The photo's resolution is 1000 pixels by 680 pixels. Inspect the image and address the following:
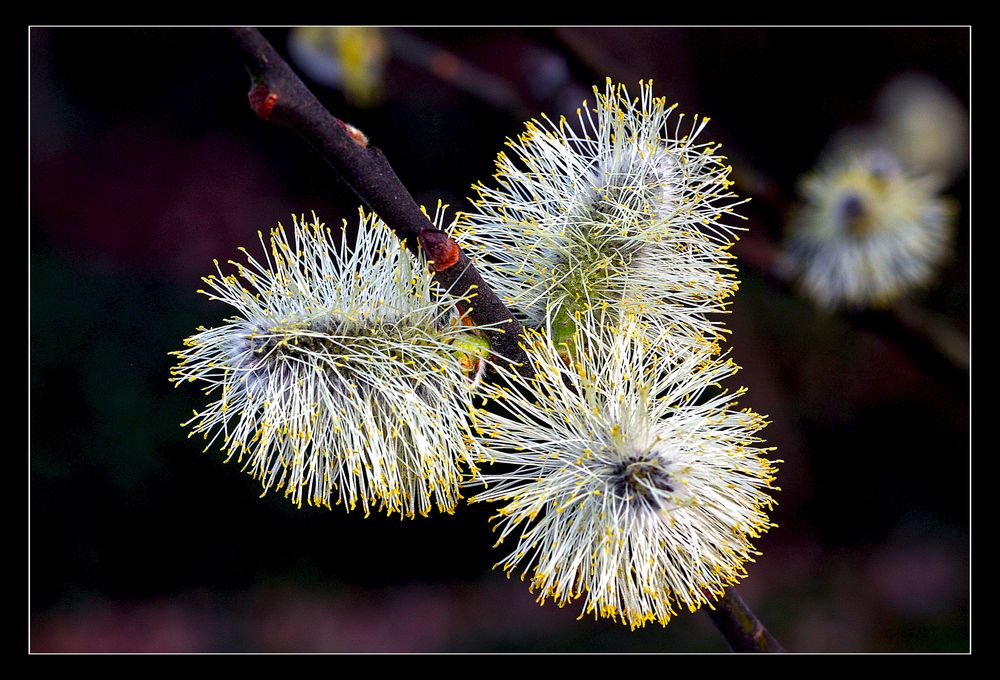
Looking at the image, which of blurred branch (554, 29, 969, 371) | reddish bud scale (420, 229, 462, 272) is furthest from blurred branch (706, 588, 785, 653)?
blurred branch (554, 29, 969, 371)

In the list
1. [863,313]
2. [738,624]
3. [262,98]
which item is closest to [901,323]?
[863,313]

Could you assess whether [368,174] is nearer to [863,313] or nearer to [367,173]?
[367,173]

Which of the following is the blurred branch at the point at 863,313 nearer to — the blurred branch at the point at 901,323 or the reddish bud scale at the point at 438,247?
the blurred branch at the point at 901,323

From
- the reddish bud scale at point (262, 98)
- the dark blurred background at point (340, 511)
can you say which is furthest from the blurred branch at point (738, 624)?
the dark blurred background at point (340, 511)

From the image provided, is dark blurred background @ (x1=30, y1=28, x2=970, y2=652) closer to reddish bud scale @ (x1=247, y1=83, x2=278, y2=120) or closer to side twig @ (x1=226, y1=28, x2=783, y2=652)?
side twig @ (x1=226, y1=28, x2=783, y2=652)

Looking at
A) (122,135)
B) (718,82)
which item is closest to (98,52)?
(122,135)
